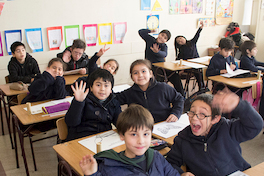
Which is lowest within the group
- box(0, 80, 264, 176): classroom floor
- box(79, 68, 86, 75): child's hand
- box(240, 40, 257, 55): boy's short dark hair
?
box(0, 80, 264, 176): classroom floor

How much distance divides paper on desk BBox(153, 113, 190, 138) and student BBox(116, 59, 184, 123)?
7.8 inches

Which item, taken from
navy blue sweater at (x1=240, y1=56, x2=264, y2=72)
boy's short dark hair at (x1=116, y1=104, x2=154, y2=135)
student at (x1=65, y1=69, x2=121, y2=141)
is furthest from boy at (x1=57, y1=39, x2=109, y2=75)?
boy's short dark hair at (x1=116, y1=104, x2=154, y2=135)

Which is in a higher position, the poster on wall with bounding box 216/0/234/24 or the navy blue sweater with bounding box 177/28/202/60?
the poster on wall with bounding box 216/0/234/24

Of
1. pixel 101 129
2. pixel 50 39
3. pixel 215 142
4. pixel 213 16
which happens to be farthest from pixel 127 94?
pixel 213 16

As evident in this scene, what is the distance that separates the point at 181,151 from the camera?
156 cm

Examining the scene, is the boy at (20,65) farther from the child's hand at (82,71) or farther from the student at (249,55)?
the student at (249,55)

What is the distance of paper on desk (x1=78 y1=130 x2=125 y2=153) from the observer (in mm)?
1705

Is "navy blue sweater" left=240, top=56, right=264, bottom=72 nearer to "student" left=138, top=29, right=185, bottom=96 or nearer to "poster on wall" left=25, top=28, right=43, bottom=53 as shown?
"student" left=138, top=29, right=185, bottom=96

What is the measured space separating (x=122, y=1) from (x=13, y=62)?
106 inches

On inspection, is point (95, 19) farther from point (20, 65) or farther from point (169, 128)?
point (169, 128)

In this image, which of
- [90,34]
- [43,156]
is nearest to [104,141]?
[43,156]

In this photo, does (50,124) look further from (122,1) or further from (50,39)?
(122,1)

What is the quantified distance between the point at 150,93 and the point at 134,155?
3.58 ft

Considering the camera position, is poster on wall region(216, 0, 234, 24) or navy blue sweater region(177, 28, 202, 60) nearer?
navy blue sweater region(177, 28, 202, 60)
